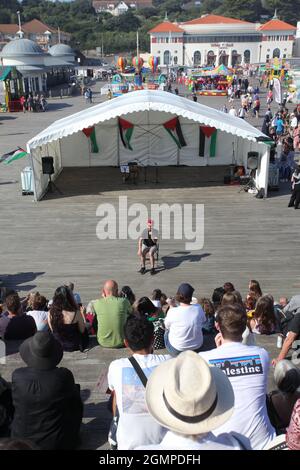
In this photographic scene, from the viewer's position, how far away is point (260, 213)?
1291 centimetres

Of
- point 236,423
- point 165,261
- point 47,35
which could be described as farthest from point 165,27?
point 236,423

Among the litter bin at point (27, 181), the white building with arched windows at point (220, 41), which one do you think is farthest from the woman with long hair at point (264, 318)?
the white building with arched windows at point (220, 41)

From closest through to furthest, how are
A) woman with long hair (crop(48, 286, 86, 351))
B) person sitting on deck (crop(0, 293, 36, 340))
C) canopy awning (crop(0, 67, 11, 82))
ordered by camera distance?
1. woman with long hair (crop(48, 286, 86, 351))
2. person sitting on deck (crop(0, 293, 36, 340))
3. canopy awning (crop(0, 67, 11, 82))

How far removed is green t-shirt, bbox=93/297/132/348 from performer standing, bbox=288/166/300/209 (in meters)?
8.51

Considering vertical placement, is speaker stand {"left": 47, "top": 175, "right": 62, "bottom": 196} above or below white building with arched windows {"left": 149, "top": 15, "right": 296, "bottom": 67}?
below

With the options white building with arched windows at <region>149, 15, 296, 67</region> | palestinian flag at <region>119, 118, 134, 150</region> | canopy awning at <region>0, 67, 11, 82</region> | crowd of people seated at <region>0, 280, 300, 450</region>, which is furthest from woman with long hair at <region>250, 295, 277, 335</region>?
white building with arched windows at <region>149, 15, 296, 67</region>

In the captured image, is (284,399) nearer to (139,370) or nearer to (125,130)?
(139,370)

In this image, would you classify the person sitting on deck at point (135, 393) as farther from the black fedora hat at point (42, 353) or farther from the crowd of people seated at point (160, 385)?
the black fedora hat at point (42, 353)

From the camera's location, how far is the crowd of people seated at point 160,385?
231cm

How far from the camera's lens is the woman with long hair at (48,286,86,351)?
562 centimetres

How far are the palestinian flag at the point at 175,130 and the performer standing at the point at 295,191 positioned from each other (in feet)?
17.3

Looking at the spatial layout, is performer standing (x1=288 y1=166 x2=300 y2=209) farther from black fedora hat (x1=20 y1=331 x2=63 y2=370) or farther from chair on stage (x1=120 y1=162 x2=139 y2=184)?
black fedora hat (x1=20 y1=331 x2=63 y2=370)

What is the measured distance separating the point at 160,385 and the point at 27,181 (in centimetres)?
1289

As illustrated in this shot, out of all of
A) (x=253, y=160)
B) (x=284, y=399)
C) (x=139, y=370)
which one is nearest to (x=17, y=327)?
(x=139, y=370)
